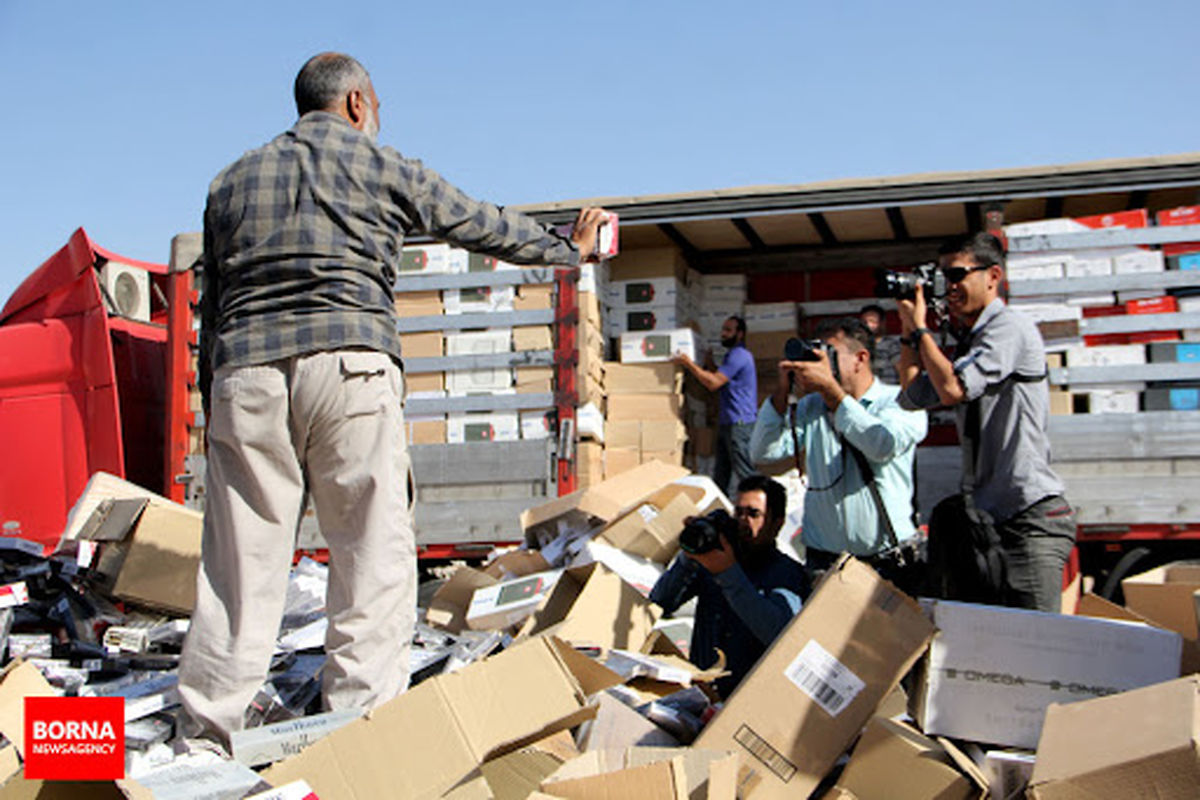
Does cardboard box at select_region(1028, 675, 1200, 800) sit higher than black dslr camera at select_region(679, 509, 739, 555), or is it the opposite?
black dslr camera at select_region(679, 509, 739, 555)

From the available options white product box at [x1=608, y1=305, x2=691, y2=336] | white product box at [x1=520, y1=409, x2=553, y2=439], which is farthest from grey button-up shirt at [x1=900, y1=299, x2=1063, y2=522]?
white product box at [x1=608, y1=305, x2=691, y2=336]

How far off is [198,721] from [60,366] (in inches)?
217

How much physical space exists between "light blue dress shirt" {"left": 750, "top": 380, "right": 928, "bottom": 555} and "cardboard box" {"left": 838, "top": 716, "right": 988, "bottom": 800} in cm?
142

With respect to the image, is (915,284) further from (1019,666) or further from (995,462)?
(1019,666)

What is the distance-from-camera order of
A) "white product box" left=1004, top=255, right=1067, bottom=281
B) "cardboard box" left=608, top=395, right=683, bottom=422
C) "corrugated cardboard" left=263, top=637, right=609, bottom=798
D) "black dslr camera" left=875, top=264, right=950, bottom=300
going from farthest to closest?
1. "cardboard box" left=608, top=395, right=683, bottom=422
2. "white product box" left=1004, top=255, right=1067, bottom=281
3. "black dslr camera" left=875, top=264, right=950, bottom=300
4. "corrugated cardboard" left=263, top=637, right=609, bottom=798

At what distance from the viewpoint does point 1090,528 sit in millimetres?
6164

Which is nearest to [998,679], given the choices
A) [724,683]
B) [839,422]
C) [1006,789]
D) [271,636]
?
[1006,789]

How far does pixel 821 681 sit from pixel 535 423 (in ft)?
14.3

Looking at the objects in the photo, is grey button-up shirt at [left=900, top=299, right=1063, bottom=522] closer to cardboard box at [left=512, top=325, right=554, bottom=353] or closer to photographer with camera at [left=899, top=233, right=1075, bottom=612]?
photographer with camera at [left=899, top=233, right=1075, bottom=612]

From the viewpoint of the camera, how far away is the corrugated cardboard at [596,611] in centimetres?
421

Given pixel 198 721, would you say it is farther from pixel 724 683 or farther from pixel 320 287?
pixel 724 683

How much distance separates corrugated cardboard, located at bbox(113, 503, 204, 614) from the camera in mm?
4766

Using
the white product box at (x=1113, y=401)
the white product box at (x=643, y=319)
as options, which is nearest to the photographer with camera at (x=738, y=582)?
the white product box at (x=1113, y=401)

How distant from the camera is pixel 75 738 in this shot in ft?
7.23
